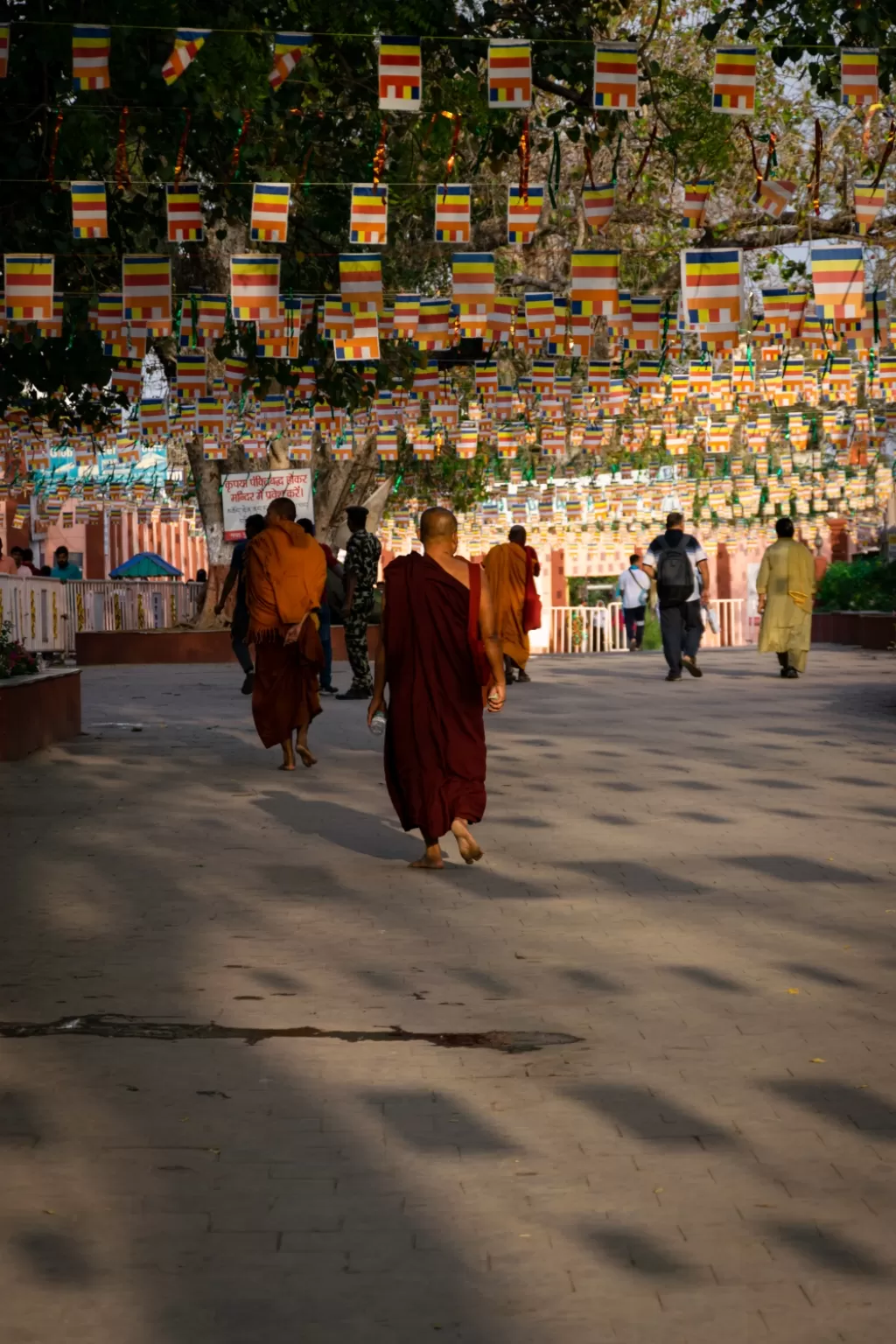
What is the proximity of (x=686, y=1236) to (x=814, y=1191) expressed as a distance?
423 mm

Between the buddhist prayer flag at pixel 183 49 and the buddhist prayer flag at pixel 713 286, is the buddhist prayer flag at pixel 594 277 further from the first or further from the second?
the buddhist prayer flag at pixel 183 49

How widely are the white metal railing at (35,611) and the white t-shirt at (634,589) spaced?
1439 centimetres

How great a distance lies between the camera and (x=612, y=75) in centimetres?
1270

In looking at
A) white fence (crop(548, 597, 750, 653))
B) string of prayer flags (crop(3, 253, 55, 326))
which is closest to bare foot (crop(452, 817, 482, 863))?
string of prayer flags (crop(3, 253, 55, 326))

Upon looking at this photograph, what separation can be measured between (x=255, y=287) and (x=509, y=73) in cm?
430

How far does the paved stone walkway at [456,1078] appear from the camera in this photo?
157 inches

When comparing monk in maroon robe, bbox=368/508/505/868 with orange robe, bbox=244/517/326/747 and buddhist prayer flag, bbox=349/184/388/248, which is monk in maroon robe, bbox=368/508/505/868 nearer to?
orange robe, bbox=244/517/326/747

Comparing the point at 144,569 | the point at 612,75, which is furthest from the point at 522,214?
the point at 144,569

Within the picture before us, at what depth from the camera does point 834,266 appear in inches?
631

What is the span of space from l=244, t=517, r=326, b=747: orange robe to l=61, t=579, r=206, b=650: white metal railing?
56.8 feet

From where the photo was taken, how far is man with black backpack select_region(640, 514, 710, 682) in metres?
23.3

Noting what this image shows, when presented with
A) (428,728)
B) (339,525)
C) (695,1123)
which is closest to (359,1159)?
(695,1123)

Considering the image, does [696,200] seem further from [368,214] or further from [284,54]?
[284,54]

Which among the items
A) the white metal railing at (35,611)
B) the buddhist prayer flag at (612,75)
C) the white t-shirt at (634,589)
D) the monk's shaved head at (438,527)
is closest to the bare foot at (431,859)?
the monk's shaved head at (438,527)
